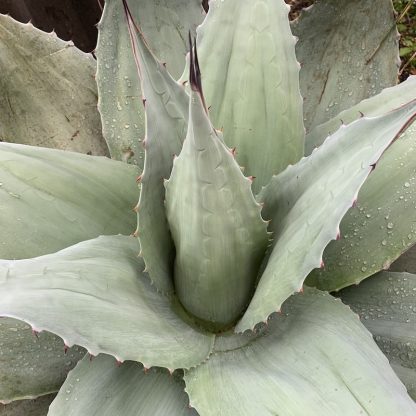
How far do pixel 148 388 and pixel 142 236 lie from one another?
0.22 m

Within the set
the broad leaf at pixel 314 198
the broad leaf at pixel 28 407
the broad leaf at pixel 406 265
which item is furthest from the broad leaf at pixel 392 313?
the broad leaf at pixel 28 407

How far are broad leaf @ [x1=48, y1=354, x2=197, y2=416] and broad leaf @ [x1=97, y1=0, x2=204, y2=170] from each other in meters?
0.34

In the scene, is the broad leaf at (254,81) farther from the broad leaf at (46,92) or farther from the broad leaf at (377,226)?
the broad leaf at (46,92)

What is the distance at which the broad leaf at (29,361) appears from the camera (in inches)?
33.1

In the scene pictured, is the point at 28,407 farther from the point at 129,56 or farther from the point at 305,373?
the point at 129,56

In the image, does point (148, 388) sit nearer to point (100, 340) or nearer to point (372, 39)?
point (100, 340)

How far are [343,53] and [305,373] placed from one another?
60cm

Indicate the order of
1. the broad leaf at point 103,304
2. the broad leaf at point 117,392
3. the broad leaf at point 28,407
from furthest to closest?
the broad leaf at point 28,407
the broad leaf at point 117,392
the broad leaf at point 103,304

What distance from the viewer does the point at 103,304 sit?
0.68m

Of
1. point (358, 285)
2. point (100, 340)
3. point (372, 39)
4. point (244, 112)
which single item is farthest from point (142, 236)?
point (372, 39)

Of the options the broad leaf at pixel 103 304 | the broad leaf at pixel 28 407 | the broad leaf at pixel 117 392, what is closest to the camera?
the broad leaf at pixel 103 304

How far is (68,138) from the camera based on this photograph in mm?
1057

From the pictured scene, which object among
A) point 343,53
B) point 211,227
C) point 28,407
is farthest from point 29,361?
point 343,53

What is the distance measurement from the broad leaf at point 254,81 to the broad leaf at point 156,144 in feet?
0.48
